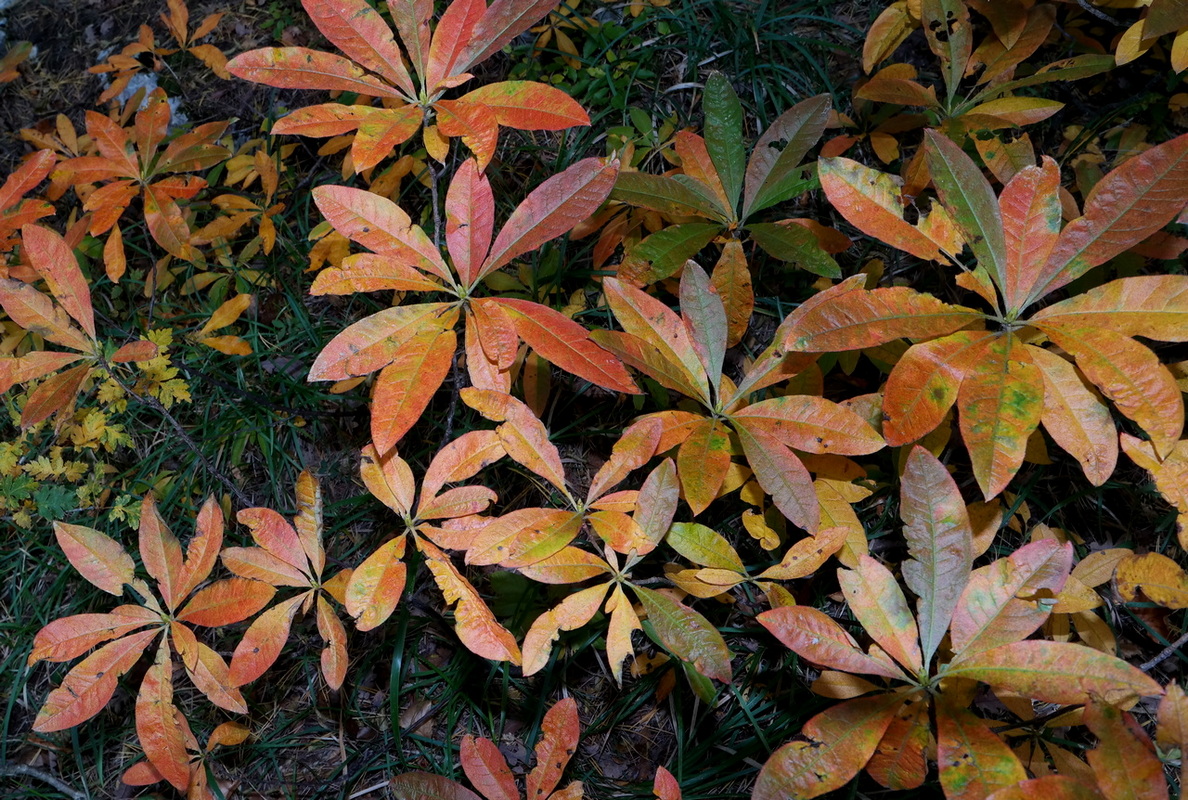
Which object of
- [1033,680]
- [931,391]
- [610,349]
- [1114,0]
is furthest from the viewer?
[1114,0]

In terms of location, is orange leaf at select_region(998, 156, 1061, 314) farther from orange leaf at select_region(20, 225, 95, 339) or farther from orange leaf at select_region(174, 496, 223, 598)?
orange leaf at select_region(20, 225, 95, 339)

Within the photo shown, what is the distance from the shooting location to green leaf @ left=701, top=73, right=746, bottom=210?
1762 mm

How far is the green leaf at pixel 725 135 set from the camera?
1762 millimetres

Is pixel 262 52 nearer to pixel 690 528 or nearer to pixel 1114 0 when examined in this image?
pixel 690 528

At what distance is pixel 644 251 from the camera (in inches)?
68.0

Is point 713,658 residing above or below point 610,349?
below

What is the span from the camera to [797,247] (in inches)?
66.3

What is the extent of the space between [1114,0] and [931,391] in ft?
3.90

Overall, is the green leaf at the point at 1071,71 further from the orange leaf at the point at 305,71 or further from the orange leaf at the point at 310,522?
the orange leaf at the point at 310,522

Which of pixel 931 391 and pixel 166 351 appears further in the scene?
pixel 166 351

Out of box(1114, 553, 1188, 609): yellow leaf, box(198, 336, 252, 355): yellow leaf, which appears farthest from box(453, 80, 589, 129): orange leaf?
box(1114, 553, 1188, 609): yellow leaf

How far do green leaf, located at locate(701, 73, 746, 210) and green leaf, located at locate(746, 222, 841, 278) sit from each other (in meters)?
0.11

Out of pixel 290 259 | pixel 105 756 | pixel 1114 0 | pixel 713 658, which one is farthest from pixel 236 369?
pixel 1114 0

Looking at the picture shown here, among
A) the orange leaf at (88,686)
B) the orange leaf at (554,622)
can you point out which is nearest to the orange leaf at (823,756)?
the orange leaf at (554,622)
